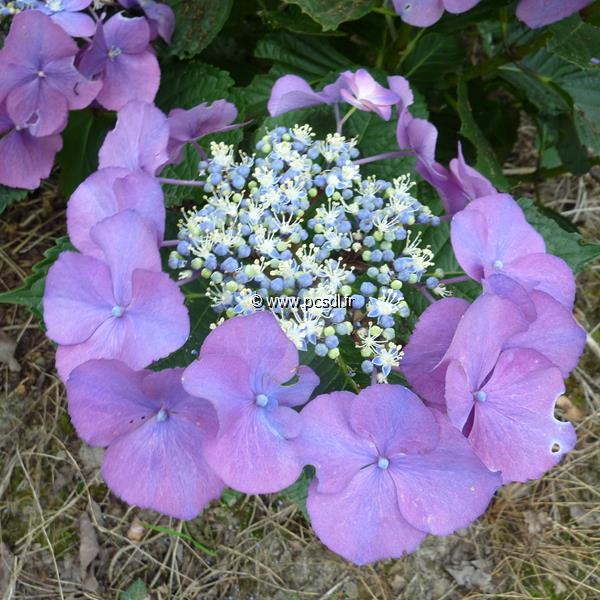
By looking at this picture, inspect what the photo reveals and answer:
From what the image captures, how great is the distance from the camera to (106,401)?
0.73 metres

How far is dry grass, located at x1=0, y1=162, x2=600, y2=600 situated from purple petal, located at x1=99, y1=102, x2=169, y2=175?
3.05ft

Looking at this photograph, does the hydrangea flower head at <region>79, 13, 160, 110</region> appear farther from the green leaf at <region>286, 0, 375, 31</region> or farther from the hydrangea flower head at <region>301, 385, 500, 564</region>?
the hydrangea flower head at <region>301, 385, 500, 564</region>

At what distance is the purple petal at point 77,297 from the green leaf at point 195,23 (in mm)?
617

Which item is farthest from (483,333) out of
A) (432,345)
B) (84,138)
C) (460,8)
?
(84,138)

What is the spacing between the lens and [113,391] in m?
0.73

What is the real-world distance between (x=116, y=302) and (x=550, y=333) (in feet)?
1.63

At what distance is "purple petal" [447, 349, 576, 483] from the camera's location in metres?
0.74

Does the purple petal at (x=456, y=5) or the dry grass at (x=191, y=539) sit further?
the dry grass at (x=191, y=539)

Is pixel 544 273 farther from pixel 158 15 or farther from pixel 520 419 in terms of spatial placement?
pixel 158 15

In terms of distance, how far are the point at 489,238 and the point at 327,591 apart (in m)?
1.07

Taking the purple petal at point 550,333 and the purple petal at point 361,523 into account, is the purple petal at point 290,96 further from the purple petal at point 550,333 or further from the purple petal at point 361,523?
the purple petal at point 361,523

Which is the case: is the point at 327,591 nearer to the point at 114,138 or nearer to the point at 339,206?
the point at 339,206

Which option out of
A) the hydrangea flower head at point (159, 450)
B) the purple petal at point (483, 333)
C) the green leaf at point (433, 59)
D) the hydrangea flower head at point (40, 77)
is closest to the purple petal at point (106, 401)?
the hydrangea flower head at point (159, 450)

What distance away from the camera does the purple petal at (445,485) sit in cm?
72
